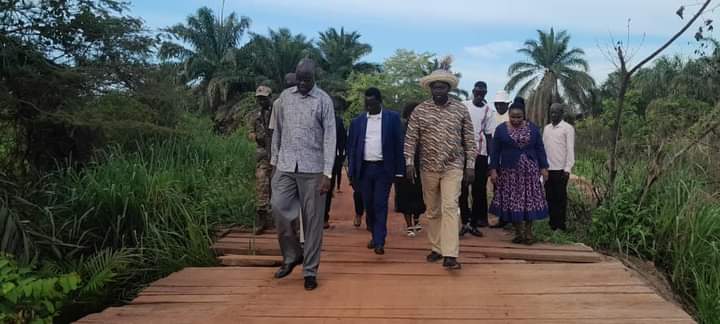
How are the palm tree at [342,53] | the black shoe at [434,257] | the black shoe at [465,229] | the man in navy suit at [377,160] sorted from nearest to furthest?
the black shoe at [434,257], the man in navy suit at [377,160], the black shoe at [465,229], the palm tree at [342,53]

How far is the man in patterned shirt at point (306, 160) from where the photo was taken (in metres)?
5.08

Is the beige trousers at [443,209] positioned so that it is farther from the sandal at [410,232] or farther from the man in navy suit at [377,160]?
the sandal at [410,232]

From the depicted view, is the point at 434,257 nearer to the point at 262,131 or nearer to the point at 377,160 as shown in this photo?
the point at 377,160

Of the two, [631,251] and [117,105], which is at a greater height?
[117,105]

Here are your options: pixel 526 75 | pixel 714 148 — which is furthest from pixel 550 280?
pixel 526 75

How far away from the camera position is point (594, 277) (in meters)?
5.43

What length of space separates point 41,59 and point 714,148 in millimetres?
8317

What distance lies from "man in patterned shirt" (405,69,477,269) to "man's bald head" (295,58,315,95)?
1190 mm

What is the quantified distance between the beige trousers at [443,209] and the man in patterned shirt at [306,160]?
3.69ft

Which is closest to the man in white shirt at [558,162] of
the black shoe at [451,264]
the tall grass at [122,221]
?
the black shoe at [451,264]

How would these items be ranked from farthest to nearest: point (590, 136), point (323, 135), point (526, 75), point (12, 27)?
point (526, 75) → point (590, 136) → point (12, 27) → point (323, 135)

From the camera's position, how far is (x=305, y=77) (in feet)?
16.6

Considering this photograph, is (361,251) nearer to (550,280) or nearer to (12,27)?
(550,280)

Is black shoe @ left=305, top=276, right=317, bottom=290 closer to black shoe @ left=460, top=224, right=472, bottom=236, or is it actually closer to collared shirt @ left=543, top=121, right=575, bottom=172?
black shoe @ left=460, top=224, right=472, bottom=236
